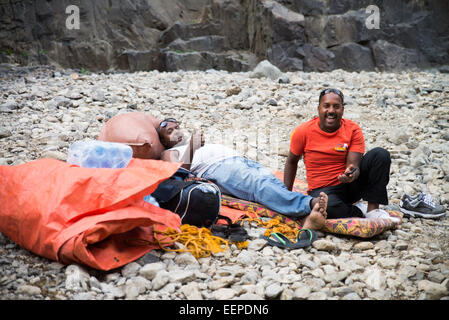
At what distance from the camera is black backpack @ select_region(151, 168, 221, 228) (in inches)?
88.7

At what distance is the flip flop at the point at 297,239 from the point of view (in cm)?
215

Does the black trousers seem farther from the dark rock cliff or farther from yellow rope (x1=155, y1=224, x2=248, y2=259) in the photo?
the dark rock cliff

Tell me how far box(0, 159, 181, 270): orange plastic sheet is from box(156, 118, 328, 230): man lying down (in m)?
0.80

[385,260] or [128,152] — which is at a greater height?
[128,152]

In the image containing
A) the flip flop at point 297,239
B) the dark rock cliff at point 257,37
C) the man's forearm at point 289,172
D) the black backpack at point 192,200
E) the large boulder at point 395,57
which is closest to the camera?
the flip flop at point 297,239

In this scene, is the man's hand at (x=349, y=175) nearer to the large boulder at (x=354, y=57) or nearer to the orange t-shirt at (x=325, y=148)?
the orange t-shirt at (x=325, y=148)

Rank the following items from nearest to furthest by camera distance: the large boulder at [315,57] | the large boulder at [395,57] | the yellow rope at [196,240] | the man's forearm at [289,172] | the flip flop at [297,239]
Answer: the yellow rope at [196,240] → the flip flop at [297,239] → the man's forearm at [289,172] → the large boulder at [395,57] → the large boulder at [315,57]

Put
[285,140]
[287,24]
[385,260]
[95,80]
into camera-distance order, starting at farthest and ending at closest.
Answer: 1. [287,24]
2. [95,80]
3. [285,140]
4. [385,260]

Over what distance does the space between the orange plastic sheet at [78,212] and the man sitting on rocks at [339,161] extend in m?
1.13

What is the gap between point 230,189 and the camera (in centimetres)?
276

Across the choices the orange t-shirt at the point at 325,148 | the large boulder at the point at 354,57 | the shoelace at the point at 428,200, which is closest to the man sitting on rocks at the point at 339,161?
the orange t-shirt at the point at 325,148
